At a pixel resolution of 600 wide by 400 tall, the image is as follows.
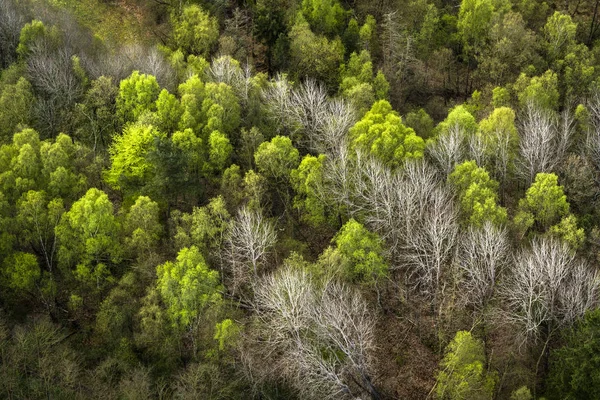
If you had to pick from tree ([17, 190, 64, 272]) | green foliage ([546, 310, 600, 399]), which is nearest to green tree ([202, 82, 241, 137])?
tree ([17, 190, 64, 272])

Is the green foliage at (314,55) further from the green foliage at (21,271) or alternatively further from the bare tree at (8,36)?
the green foliage at (21,271)

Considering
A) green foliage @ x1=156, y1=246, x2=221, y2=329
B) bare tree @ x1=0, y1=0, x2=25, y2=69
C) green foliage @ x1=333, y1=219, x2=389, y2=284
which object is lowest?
green foliage @ x1=156, y1=246, x2=221, y2=329

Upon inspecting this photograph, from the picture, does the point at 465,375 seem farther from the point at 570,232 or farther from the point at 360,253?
the point at 570,232

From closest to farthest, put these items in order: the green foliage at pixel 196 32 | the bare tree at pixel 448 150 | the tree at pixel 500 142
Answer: the bare tree at pixel 448 150 < the tree at pixel 500 142 < the green foliage at pixel 196 32

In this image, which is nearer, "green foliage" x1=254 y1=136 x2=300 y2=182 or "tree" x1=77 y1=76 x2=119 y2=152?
"green foliage" x1=254 y1=136 x2=300 y2=182

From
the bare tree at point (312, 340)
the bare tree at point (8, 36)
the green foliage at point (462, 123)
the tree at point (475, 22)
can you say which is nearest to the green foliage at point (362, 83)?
the green foliage at point (462, 123)

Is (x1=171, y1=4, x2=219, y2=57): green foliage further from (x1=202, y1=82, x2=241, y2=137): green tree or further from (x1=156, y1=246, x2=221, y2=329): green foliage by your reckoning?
(x1=156, y1=246, x2=221, y2=329): green foliage
